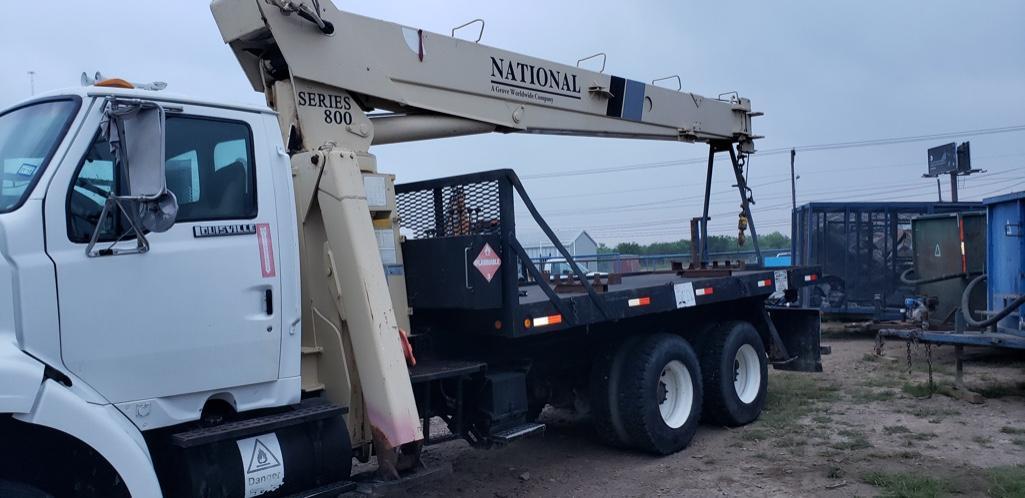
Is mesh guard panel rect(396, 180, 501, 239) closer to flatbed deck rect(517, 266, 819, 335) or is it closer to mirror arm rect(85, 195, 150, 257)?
flatbed deck rect(517, 266, 819, 335)

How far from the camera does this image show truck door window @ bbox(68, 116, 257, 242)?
12.8 ft

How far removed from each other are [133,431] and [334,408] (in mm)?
1078

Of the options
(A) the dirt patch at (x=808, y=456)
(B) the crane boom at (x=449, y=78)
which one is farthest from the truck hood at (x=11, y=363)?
(A) the dirt patch at (x=808, y=456)

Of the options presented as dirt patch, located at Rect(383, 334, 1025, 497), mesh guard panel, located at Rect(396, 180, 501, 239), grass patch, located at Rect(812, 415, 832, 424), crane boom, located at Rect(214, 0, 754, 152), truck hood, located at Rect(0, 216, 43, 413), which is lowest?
dirt patch, located at Rect(383, 334, 1025, 497)

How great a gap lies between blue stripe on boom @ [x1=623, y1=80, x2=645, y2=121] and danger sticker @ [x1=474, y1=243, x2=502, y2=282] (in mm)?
2887

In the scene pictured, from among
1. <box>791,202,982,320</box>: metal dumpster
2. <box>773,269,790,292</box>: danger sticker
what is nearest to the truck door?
<box>773,269,790,292</box>: danger sticker

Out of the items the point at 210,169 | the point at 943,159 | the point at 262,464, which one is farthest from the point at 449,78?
the point at 943,159

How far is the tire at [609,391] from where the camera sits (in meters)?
7.19

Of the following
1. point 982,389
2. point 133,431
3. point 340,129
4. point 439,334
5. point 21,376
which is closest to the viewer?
point 21,376

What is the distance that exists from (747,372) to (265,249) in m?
5.74

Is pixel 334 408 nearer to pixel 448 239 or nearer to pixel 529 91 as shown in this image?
pixel 448 239

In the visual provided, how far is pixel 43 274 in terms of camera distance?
3.70 metres

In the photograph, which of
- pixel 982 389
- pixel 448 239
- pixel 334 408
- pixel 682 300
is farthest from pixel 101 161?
pixel 982 389

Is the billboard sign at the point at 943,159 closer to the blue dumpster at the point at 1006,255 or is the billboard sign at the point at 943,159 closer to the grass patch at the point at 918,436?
the blue dumpster at the point at 1006,255
